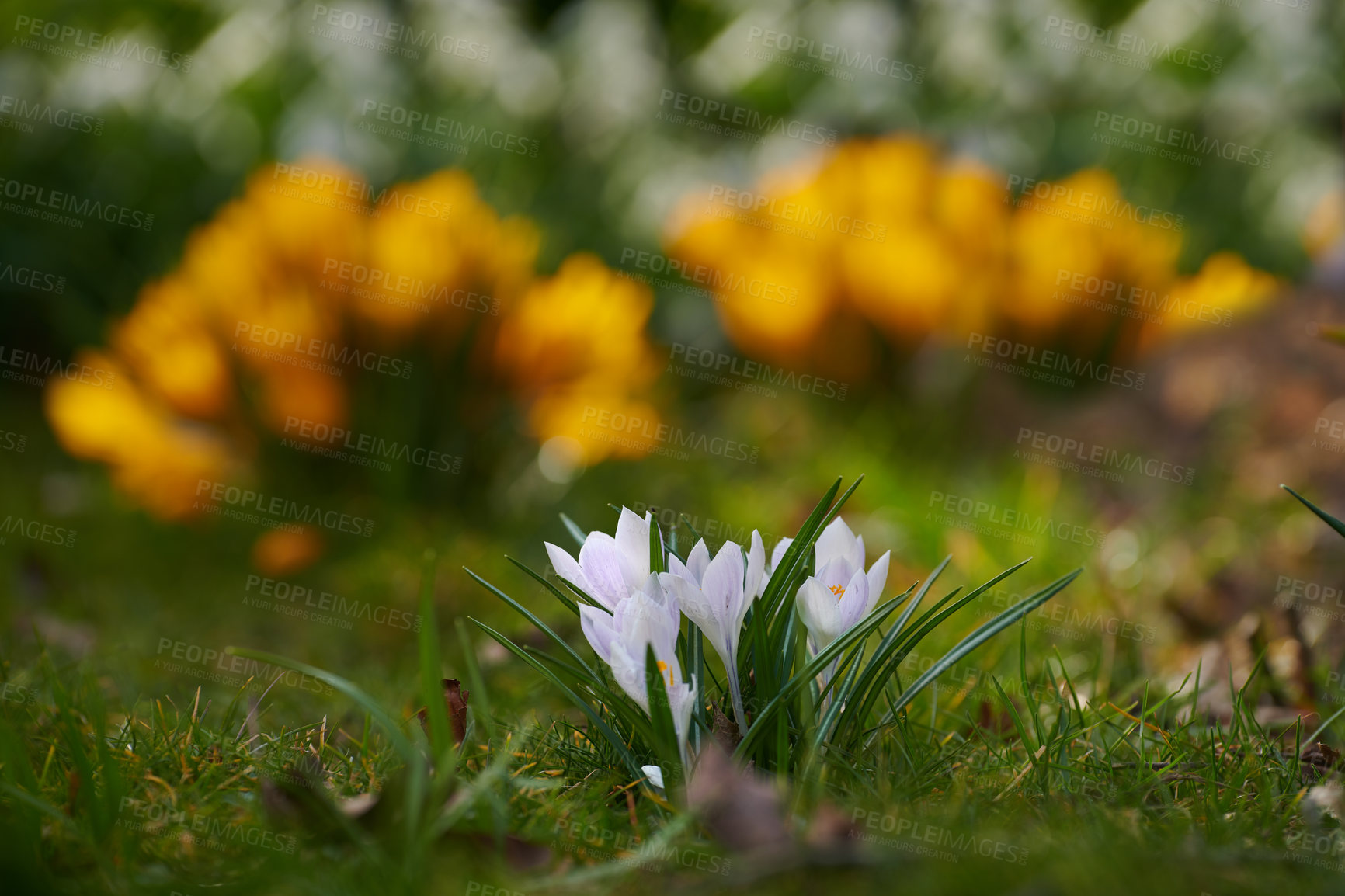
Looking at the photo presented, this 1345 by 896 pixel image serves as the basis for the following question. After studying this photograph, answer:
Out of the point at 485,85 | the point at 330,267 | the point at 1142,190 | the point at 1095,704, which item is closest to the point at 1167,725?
the point at 1095,704

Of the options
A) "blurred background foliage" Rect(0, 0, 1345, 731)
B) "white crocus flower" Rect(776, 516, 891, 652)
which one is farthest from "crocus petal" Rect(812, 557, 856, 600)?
"blurred background foliage" Rect(0, 0, 1345, 731)

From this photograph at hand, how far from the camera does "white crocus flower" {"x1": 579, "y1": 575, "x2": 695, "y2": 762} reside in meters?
1.14

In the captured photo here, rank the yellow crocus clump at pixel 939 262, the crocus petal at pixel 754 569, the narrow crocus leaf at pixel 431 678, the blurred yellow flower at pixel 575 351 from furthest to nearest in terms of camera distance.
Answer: the yellow crocus clump at pixel 939 262 → the blurred yellow flower at pixel 575 351 → the crocus petal at pixel 754 569 → the narrow crocus leaf at pixel 431 678

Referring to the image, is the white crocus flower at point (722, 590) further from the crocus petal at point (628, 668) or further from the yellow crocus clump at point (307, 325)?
the yellow crocus clump at point (307, 325)

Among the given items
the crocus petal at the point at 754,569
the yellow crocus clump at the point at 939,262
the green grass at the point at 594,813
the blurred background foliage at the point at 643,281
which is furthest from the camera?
the yellow crocus clump at the point at 939,262

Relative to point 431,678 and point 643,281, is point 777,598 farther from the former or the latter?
point 643,281

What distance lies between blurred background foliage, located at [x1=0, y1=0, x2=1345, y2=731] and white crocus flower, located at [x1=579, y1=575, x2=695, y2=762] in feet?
3.95

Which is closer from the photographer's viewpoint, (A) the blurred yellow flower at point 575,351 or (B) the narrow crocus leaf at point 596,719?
(B) the narrow crocus leaf at point 596,719

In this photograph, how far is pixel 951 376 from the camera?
14.0ft

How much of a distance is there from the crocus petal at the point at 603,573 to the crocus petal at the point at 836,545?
0.76ft

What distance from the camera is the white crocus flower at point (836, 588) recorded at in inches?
46.6

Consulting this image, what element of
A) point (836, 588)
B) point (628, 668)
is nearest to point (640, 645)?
point (628, 668)

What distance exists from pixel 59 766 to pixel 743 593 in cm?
87

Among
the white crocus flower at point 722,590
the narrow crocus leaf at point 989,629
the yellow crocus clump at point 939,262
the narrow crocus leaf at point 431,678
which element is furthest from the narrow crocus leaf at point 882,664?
the yellow crocus clump at point 939,262
